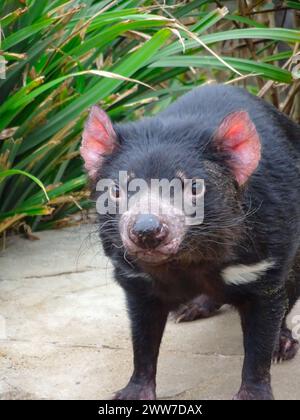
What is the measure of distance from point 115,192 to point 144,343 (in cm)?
72

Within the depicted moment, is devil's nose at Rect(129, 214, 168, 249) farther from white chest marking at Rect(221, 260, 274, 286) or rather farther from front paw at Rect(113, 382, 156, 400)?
front paw at Rect(113, 382, 156, 400)

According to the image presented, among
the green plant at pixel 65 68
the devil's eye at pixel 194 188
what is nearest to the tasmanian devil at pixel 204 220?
the devil's eye at pixel 194 188

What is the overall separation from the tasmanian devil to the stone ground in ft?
0.68

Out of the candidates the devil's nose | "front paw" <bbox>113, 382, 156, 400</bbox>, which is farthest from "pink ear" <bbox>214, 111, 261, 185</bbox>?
"front paw" <bbox>113, 382, 156, 400</bbox>

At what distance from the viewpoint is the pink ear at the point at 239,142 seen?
300 centimetres

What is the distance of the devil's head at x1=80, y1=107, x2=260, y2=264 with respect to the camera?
279 centimetres

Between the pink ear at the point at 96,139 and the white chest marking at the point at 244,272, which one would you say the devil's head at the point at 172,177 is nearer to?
the pink ear at the point at 96,139

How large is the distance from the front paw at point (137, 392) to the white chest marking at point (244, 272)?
0.55 m

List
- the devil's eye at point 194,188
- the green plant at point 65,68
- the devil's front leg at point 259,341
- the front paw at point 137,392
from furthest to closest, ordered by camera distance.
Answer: the green plant at point 65,68 → the front paw at point 137,392 → the devil's front leg at point 259,341 → the devil's eye at point 194,188

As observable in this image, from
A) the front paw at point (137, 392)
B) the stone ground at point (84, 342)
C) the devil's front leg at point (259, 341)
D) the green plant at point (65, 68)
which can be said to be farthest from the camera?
the green plant at point (65, 68)

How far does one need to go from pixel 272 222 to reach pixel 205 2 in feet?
8.43

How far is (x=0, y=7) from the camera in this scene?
→ 4.59 metres

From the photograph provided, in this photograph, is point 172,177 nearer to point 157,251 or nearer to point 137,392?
point 157,251
